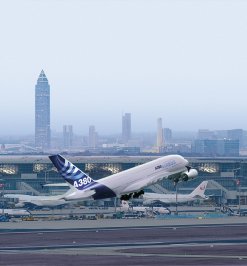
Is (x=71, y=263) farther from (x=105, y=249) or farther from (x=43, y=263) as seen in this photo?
(x=105, y=249)

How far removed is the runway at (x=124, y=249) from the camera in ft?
493

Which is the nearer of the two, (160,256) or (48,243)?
(160,256)

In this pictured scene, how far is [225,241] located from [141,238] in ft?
46.3

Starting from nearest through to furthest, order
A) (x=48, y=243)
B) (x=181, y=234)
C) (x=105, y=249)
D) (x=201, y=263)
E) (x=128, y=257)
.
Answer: (x=201, y=263) < (x=128, y=257) < (x=105, y=249) < (x=48, y=243) < (x=181, y=234)

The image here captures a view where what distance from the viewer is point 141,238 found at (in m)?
190

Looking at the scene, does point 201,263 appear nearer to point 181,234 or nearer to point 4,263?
point 4,263

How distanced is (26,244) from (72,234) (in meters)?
22.0

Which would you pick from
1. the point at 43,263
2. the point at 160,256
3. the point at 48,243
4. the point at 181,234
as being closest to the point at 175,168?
the point at 181,234

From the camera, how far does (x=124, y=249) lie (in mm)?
168750

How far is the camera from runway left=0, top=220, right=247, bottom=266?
15025cm

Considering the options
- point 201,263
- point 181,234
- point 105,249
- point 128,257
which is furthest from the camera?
point 181,234

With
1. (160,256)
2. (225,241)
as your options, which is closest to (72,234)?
(225,241)

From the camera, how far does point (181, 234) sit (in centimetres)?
19888

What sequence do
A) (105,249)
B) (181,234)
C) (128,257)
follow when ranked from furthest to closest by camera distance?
(181,234), (105,249), (128,257)
